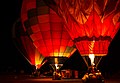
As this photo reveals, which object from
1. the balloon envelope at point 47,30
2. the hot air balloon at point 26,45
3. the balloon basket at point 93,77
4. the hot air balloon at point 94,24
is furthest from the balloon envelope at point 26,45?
the balloon basket at point 93,77

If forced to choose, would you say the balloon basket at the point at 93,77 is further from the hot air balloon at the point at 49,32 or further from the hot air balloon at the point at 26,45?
the hot air balloon at the point at 26,45

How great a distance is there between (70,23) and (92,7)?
4.52 ft

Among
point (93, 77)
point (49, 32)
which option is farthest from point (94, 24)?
point (49, 32)

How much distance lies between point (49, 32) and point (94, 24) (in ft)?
21.3

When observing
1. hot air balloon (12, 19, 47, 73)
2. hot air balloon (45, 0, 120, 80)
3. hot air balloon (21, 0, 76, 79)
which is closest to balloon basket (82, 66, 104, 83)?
hot air balloon (45, 0, 120, 80)

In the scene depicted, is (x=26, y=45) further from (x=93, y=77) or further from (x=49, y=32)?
(x=93, y=77)

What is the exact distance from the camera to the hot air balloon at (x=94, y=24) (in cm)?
1447

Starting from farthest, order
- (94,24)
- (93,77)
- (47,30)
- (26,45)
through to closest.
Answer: (26,45) → (47,30) → (94,24) → (93,77)

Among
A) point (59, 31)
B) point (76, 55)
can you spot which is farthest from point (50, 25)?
point (76, 55)

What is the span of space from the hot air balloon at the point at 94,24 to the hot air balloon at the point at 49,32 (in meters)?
5.61

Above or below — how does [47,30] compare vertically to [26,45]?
below

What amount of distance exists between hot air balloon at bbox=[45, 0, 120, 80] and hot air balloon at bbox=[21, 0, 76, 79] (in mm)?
5612

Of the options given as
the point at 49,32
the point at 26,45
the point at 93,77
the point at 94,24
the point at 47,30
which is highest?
the point at 26,45

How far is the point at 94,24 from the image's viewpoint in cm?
1459
